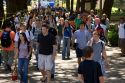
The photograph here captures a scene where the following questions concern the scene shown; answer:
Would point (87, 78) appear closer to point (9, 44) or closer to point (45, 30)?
point (45, 30)

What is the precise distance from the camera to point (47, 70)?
11672 millimetres

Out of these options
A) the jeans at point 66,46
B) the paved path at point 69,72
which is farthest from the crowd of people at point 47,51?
the paved path at point 69,72

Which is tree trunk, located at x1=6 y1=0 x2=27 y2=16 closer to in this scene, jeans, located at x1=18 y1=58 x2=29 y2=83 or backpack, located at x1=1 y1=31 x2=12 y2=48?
backpack, located at x1=1 y1=31 x2=12 y2=48

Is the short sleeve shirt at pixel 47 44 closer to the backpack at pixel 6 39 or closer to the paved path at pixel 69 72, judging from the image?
the paved path at pixel 69 72

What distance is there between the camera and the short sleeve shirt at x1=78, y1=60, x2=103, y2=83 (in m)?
7.65

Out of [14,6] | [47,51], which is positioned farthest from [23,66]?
[14,6]

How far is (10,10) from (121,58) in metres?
15.5

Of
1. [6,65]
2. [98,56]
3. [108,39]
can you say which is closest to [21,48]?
[98,56]

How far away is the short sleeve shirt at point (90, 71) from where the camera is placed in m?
7.65

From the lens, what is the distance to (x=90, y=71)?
7.64m

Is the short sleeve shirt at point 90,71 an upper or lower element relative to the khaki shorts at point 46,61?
upper

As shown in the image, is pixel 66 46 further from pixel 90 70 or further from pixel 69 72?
pixel 90 70

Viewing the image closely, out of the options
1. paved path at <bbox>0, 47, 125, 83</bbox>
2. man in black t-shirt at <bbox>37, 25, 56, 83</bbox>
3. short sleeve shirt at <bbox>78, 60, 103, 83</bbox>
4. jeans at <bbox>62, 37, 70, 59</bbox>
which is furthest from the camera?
jeans at <bbox>62, 37, 70, 59</bbox>

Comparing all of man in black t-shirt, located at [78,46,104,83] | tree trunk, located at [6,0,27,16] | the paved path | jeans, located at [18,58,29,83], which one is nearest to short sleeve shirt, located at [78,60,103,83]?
man in black t-shirt, located at [78,46,104,83]
